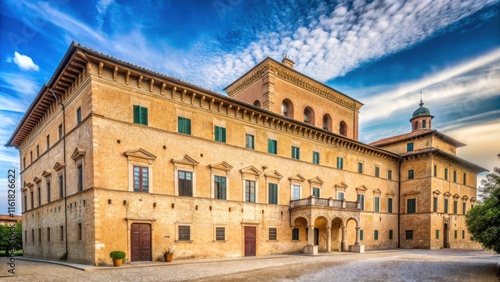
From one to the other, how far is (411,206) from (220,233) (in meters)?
27.3

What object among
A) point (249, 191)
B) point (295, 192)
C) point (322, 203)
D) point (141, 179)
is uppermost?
point (141, 179)

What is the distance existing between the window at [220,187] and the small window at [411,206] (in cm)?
2686

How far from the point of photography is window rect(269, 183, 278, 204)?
83.5 feet

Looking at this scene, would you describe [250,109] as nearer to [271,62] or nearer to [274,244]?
[271,62]

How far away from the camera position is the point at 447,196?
125 feet

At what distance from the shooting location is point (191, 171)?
21.0m

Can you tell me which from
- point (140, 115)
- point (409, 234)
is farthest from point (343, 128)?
point (140, 115)

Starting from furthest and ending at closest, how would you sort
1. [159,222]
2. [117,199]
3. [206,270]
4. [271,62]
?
[271,62], [159,222], [117,199], [206,270]

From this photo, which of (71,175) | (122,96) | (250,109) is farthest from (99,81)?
(250,109)

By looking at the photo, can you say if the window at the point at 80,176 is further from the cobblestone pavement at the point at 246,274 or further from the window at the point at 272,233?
the window at the point at 272,233

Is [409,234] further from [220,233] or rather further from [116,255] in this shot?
[116,255]

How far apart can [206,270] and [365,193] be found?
949 inches

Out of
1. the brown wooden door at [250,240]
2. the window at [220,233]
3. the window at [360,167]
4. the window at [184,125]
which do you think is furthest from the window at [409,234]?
the window at [184,125]

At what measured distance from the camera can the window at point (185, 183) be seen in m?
20.4
